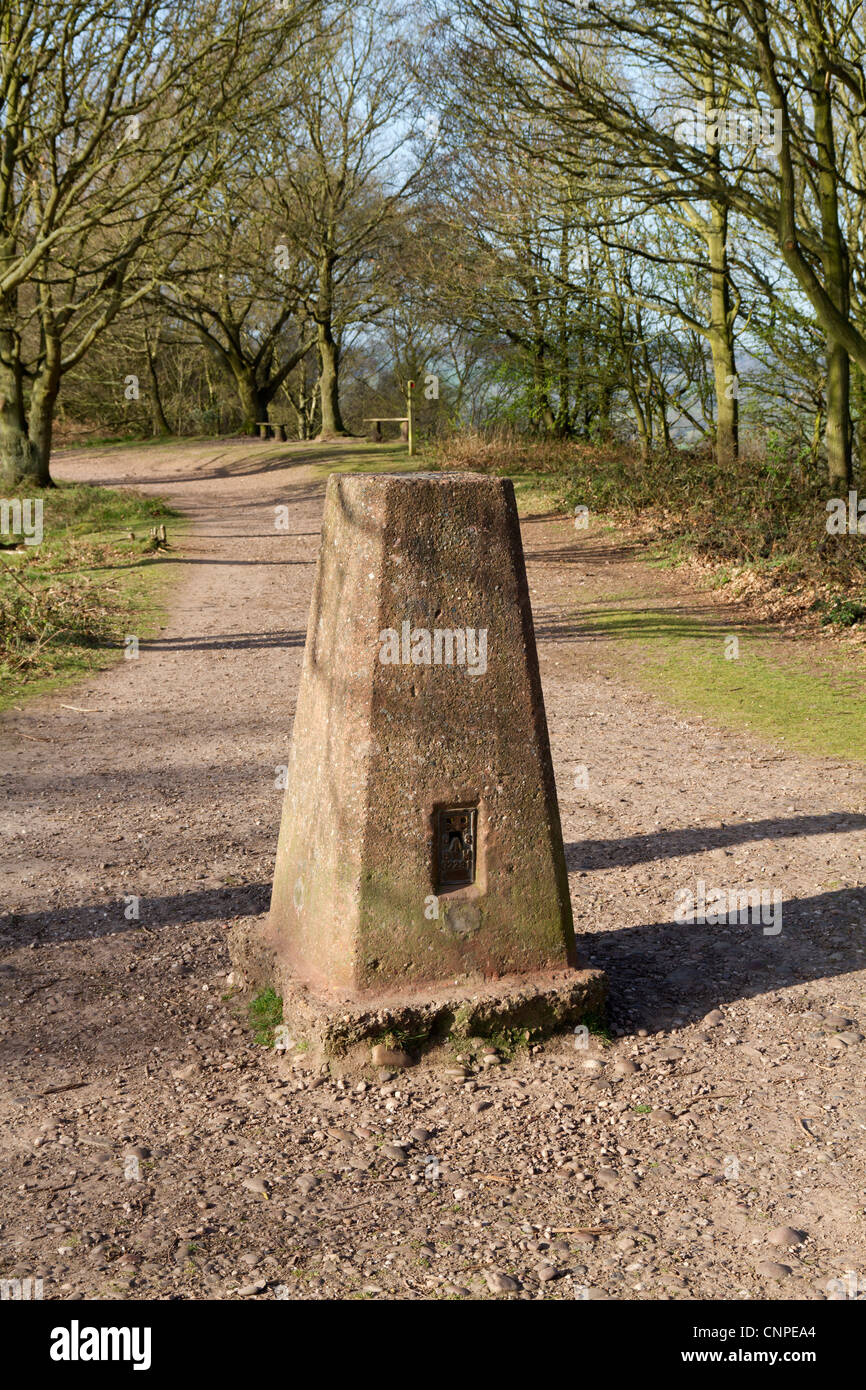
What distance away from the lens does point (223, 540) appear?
59.7ft

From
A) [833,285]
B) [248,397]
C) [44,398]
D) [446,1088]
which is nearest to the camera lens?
[446,1088]

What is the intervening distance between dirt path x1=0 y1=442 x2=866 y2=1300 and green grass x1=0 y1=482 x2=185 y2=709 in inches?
114

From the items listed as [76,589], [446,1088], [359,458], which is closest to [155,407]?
[359,458]

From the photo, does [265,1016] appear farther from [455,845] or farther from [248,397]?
[248,397]

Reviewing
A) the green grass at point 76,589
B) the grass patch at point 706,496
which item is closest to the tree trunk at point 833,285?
the grass patch at point 706,496

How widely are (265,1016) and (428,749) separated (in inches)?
47.6

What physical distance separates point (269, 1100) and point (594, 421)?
69.5 ft

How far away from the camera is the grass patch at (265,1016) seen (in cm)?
403

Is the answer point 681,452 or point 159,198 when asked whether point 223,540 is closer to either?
point 159,198

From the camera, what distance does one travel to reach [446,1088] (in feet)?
12.2

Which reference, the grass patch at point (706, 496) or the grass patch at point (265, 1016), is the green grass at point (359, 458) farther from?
the grass patch at point (265, 1016)

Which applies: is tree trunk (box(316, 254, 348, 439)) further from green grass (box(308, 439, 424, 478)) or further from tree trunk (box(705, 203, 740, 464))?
tree trunk (box(705, 203, 740, 464))

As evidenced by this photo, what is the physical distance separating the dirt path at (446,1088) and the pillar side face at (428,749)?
48cm
